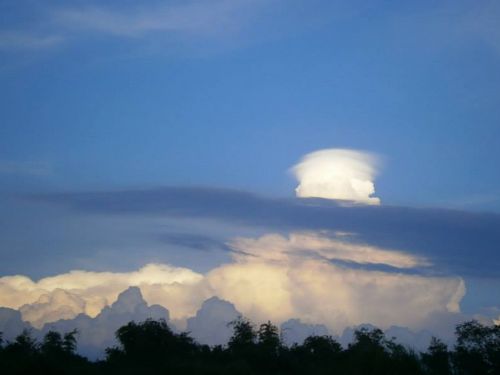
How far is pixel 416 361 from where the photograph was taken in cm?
5159

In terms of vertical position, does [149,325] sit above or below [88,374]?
above

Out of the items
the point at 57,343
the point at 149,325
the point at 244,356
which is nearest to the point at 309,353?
the point at 244,356

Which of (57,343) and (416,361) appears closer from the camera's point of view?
(416,361)

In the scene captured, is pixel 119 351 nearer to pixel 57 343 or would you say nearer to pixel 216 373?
pixel 57 343

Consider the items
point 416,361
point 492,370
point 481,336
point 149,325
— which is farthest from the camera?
point 149,325

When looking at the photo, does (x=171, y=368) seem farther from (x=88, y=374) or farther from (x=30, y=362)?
(x=30, y=362)

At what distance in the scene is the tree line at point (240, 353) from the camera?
65.6 metres

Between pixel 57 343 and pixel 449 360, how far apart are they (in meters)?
51.2

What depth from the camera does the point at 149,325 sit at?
303 ft

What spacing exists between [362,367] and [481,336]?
39485 mm

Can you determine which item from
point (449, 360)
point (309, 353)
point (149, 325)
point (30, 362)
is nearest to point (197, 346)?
point (149, 325)

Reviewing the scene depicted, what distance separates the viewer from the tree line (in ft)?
215

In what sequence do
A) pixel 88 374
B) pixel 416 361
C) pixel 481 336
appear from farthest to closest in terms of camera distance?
pixel 481 336 < pixel 88 374 < pixel 416 361

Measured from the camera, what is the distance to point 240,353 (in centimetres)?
8406
